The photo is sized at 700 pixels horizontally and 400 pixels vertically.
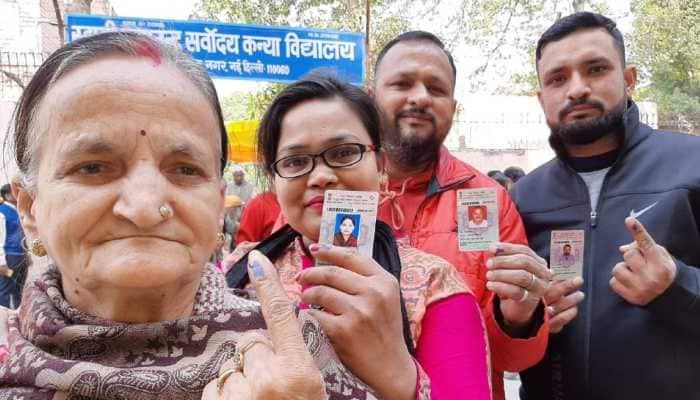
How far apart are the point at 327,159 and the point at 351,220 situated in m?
0.29

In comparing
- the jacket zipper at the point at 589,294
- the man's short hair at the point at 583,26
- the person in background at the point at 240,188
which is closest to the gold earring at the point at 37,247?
the jacket zipper at the point at 589,294

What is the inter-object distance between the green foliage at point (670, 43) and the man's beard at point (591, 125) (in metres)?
17.3

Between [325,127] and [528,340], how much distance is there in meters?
1.03

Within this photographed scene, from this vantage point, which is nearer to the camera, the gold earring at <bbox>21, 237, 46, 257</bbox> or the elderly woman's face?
the elderly woman's face

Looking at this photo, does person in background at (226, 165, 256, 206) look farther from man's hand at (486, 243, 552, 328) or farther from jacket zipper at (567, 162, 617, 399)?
man's hand at (486, 243, 552, 328)

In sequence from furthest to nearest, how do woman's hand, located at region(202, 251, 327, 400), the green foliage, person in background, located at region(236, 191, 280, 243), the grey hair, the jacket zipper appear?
1. the green foliage
2. person in background, located at region(236, 191, 280, 243)
3. the jacket zipper
4. the grey hair
5. woman's hand, located at region(202, 251, 327, 400)

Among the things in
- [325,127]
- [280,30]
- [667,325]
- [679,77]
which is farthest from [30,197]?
[679,77]

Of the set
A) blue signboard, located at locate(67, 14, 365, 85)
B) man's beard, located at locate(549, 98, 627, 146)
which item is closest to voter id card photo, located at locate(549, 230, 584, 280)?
man's beard, located at locate(549, 98, 627, 146)

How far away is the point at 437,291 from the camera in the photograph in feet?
5.22

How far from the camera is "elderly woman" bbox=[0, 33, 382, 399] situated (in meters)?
1.11

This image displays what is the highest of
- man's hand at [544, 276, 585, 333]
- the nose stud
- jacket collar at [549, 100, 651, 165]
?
jacket collar at [549, 100, 651, 165]

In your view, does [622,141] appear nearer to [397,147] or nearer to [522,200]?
[522,200]

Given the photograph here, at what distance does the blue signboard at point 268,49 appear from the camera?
725 cm

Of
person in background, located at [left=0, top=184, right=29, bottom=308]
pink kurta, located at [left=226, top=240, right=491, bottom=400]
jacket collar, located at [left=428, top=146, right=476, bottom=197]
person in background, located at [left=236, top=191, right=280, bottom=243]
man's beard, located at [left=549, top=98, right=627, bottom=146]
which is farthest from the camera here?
person in background, located at [left=0, top=184, right=29, bottom=308]
